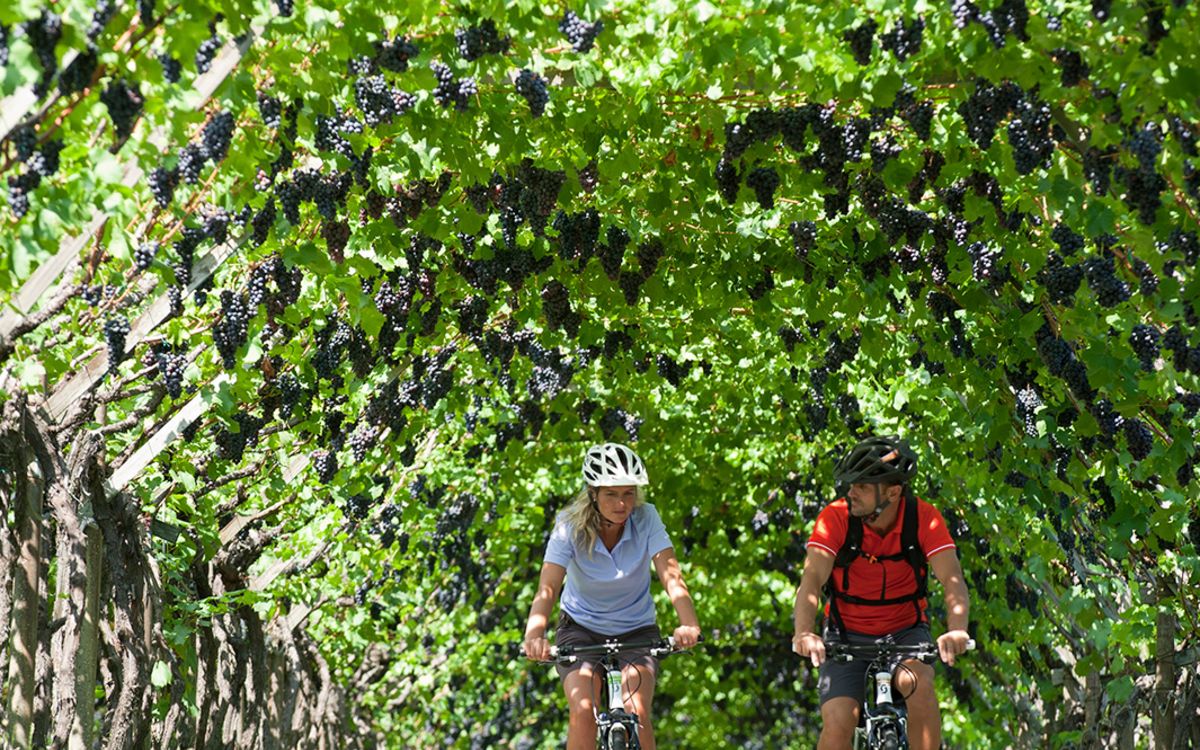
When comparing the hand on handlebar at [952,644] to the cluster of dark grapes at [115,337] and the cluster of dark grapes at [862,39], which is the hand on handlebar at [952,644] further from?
the cluster of dark grapes at [115,337]

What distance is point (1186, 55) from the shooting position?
5.40 m

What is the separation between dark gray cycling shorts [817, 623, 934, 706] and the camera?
23.4 feet

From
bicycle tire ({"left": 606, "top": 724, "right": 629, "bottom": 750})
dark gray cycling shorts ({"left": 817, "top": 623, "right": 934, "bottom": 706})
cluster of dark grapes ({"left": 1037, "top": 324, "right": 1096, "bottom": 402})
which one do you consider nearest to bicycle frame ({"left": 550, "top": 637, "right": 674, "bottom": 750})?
bicycle tire ({"left": 606, "top": 724, "right": 629, "bottom": 750})

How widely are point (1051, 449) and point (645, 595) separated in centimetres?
271

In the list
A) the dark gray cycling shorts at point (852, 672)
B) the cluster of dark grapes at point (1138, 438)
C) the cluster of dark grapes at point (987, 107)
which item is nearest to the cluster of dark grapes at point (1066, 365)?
the cluster of dark grapes at point (1138, 438)

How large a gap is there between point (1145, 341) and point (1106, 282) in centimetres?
42

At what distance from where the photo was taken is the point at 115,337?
7289 millimetres

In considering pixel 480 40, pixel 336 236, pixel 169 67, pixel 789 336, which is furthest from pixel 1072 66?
pixel 789 336

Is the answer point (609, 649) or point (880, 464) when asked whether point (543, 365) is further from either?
point (880, 464)

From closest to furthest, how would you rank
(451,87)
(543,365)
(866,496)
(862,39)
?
(862,39) → (451,87) → (866,496) → (543,365)

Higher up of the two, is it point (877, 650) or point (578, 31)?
point (578, 31)

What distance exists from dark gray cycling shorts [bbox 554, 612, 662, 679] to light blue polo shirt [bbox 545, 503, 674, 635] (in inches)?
1.5

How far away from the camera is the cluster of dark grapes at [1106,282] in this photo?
21.9 feet

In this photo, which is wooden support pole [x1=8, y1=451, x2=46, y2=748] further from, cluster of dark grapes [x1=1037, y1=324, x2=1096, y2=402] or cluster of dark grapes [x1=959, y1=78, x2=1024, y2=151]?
cluster of dark grapes [x1=1037, y1=324, x2=1096, y2=402]
